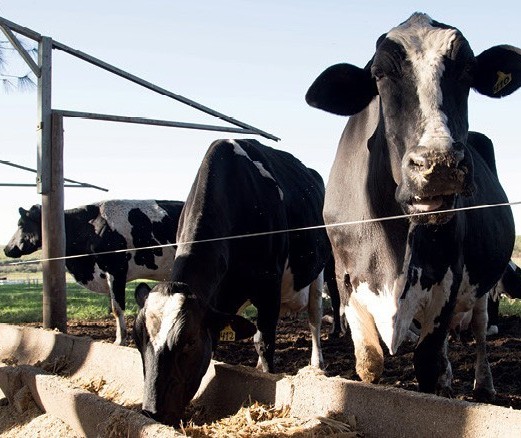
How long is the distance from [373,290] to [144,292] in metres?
1.56

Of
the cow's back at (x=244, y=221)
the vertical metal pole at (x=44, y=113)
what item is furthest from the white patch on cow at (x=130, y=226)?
the cow's back at (x=244, y=221)

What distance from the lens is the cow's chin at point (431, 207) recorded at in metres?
3.64

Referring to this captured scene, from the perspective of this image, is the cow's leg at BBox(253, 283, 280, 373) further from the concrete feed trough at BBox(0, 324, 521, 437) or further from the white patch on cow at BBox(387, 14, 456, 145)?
the white patch on cow at BBox(387, 14, 456, 145)

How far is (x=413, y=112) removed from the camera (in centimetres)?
382

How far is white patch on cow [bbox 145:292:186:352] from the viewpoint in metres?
4.64

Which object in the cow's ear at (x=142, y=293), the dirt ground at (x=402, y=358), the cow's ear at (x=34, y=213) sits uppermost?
the cow's ear at (x=34, y=213)

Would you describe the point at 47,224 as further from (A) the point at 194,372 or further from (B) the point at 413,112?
(B) the point at 413,112

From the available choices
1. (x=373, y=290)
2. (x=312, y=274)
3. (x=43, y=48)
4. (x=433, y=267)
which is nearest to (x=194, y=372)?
(x=373, y=290)

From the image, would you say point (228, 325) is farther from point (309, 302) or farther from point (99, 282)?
point (99, 282)

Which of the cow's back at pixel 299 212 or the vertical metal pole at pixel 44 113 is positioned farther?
the vertical metal pole at pixel 44 113

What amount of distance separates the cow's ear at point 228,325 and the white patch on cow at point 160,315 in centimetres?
28

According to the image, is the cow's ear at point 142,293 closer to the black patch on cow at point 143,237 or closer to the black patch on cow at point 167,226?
the black patch on cow at point 143,237

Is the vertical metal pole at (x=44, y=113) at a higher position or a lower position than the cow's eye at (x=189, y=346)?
higher

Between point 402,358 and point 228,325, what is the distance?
3252 mm
